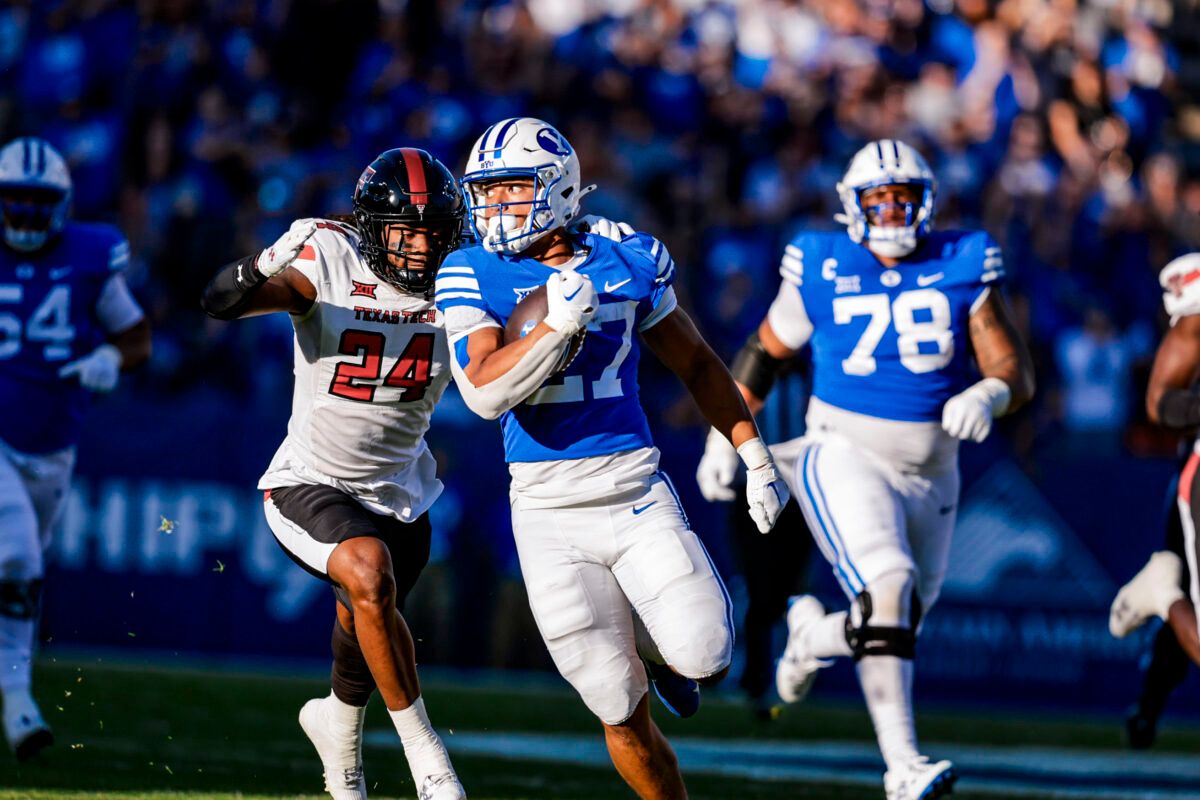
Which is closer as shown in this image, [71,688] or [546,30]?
[71,688]

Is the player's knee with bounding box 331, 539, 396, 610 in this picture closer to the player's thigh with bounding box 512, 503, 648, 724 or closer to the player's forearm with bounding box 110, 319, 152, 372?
the player's thigh with bounding box 512, 503, 648, 724

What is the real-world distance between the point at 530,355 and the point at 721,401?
84cm

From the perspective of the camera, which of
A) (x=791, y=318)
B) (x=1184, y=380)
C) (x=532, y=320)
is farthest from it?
(x=791, y=318)

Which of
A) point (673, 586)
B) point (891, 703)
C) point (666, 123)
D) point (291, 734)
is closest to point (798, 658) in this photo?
point (891, 703)

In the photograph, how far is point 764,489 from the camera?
509cm

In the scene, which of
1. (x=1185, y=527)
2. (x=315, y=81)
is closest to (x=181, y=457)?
(x=315, y=81)

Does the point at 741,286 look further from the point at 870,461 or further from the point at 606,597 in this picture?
the point at 606,597

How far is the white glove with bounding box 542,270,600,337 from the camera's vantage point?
4.55 m

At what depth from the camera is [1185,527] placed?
260 inches

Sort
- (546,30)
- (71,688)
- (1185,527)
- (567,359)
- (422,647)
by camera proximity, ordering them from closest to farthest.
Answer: (567,359) → (1185,527) → (71,688) → (422,647) → (546,30)

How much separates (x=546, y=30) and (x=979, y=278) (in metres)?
7.38

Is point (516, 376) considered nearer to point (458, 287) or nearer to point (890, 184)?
point (458, 287)

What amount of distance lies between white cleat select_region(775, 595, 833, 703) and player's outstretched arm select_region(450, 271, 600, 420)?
9.46ft

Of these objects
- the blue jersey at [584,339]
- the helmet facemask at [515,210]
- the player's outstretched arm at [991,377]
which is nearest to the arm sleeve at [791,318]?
the player's outstretched arm at [991,377]
